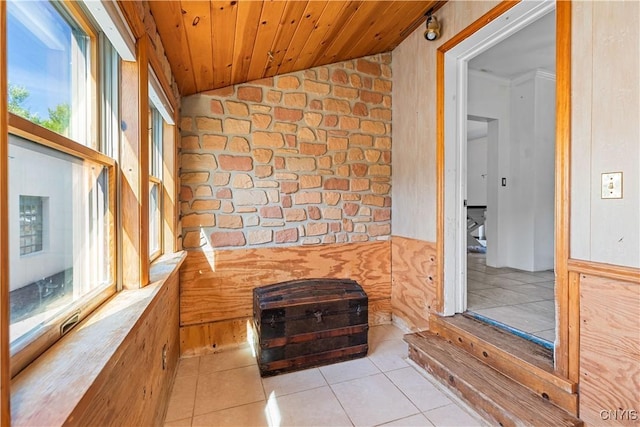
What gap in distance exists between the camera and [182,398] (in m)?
1.90

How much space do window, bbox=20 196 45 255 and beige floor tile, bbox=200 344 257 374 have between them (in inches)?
69.8

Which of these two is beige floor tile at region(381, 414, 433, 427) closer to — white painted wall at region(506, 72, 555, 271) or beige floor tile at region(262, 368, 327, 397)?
beige floor tile at region(262, 368, 327, 397)

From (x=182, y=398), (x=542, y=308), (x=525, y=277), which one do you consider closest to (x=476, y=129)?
(x=525, y=277)

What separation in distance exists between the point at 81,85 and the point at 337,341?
7.14ft

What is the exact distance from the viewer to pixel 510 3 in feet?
5.72

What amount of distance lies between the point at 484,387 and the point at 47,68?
240 centimetres

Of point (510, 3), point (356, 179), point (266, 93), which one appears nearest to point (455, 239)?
point (356, 179)

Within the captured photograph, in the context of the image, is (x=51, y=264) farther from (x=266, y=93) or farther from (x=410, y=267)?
(x=410, y=267)

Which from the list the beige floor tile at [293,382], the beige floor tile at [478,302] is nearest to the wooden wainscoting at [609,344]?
the beige floor tile at [478,302]

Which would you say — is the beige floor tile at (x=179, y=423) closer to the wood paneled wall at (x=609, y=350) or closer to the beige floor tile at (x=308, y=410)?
the beige floor tile at (x=308, y=410)

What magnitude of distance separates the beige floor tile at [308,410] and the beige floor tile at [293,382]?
0.17 feet

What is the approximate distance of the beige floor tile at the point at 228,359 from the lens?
7.44 ft

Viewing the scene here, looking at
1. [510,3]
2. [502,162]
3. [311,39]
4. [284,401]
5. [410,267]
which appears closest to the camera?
[510,3]

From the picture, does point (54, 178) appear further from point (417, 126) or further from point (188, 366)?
point (417, 126)
